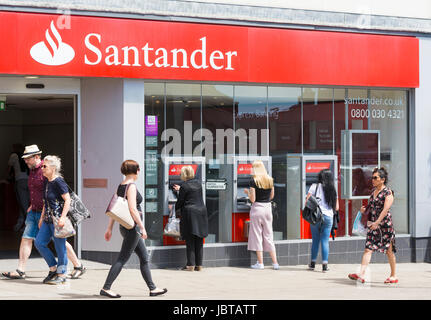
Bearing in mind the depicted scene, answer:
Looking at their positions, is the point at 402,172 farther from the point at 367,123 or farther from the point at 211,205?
the point at 211,205

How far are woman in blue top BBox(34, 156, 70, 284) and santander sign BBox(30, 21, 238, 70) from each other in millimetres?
2154

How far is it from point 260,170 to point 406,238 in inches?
134

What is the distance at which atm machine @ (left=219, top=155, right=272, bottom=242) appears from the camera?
12.2 m

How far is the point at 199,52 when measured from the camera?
11695mm

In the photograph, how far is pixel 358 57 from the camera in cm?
1273

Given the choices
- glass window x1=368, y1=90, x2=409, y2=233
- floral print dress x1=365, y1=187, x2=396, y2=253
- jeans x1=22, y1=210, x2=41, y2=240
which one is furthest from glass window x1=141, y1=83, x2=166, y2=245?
glass window x1=368, y1=90, x2=409, y2=233

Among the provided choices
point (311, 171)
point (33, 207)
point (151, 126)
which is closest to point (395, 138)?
point (311, 171)

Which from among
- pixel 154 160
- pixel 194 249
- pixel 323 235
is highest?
pixel 154 160

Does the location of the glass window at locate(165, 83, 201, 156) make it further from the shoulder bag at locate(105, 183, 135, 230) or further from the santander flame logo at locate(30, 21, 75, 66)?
the shoulder bag at locate(105, 183, 135, 230)

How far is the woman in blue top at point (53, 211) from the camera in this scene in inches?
366

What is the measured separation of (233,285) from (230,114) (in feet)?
10.8

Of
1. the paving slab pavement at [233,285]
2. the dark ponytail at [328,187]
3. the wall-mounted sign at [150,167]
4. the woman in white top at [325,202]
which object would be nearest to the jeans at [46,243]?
the paving slab pavement at [233,285]

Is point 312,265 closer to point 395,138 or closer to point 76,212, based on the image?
point 395,138
